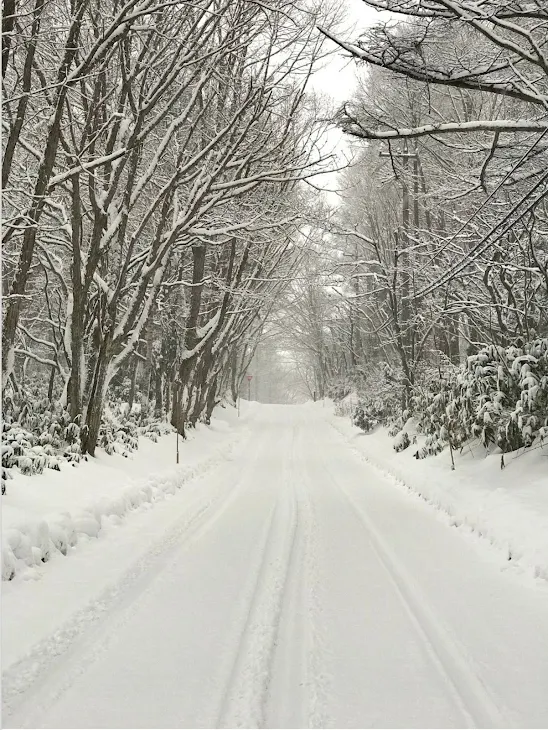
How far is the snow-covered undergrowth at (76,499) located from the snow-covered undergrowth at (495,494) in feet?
15.3

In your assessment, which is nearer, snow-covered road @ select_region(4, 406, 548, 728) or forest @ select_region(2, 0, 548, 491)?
snow-covered road @ select_region(4, 406, 548, 728)

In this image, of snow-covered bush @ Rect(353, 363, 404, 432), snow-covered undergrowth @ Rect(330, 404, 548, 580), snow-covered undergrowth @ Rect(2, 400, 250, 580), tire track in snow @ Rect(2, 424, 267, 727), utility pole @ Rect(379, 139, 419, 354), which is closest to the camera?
tire track in snow @ Rect(2, 424, 267, 727)

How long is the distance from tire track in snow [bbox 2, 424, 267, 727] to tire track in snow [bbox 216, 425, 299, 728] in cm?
93

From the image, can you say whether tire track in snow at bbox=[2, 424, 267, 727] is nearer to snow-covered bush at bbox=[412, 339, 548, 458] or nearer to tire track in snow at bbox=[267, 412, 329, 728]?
tire track in snow at bbox=[267, 412, 329, 728]

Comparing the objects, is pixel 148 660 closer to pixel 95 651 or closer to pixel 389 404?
pixel 95 651

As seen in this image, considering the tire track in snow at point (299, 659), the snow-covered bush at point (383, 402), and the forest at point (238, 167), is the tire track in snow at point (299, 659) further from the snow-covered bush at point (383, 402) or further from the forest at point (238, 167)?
the snow-covered bush at point (383, 402)

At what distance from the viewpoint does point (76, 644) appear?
364 centimetres

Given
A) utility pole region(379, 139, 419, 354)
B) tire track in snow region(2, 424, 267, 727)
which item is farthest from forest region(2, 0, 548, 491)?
tire track in snow region(2, 424, 267, 727)

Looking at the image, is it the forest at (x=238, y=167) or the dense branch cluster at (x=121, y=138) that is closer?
the forest at (x=238, y=167)

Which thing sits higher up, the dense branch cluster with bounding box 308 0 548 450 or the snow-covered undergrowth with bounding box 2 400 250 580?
the dense branch cluster with bounding box 308 0 548 450

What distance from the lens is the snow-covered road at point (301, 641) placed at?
9.45 ft

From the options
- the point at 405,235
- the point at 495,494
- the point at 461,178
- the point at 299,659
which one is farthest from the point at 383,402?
the point at 299,659

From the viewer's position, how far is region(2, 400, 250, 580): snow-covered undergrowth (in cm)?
510

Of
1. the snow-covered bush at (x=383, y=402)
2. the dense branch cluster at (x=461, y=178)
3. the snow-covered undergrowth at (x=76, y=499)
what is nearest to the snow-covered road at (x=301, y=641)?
the snow-covered undergrowth at (x=76, y=499)
